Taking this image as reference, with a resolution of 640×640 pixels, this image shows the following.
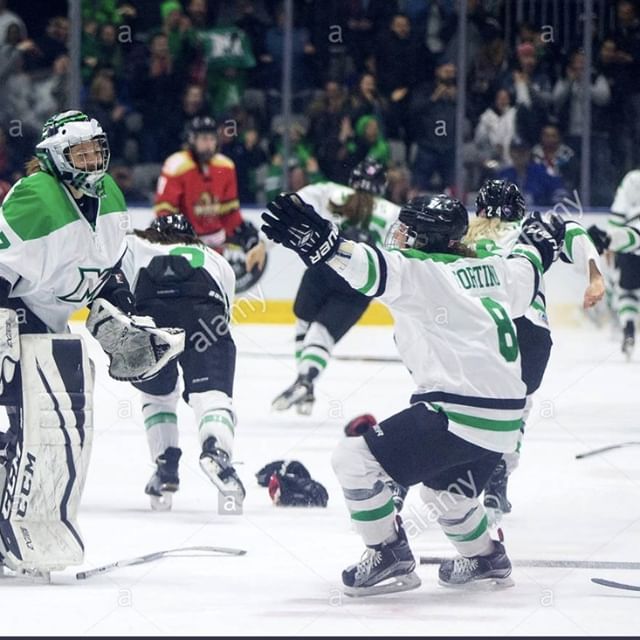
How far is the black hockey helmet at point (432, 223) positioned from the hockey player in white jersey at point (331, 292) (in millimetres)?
3224

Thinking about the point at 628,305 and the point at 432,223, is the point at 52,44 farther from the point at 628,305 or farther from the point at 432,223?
the point at 432,223

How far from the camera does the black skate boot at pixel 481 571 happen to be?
4434 mm

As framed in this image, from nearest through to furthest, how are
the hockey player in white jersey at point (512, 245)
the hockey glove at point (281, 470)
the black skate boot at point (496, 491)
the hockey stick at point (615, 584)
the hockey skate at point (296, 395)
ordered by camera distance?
the hockey stick at point (615, 584) < the hockey player in white jersey at point (512, 245) < the black skate boot at point (496, 491) < the hockey glove at point (281, 470) < the hockey skate at point (296, 395)

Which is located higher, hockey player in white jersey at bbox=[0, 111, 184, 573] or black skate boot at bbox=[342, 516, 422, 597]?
hockey player in white jersey at bbox=[0, 111, 184, 573]

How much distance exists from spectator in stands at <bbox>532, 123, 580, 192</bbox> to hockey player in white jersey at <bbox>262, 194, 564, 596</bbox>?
723cm

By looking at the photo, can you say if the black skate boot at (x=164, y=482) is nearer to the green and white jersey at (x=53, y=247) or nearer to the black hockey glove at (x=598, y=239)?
the green and white jersey at (x=53, y=247)

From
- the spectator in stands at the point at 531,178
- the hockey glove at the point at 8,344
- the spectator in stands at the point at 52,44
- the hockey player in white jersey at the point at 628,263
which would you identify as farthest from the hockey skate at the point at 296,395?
the spectator in stands at the point at 52,44

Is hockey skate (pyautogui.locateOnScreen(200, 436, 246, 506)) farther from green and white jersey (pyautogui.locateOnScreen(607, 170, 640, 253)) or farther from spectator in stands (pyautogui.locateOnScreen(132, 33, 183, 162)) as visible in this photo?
spectator in stands (pyautogui.locateOnScreen(132, 33, 183, 162))

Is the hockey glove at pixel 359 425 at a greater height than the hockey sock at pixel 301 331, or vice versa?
the hockey glove at pixel 359 425

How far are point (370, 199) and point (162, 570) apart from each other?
3738 mm

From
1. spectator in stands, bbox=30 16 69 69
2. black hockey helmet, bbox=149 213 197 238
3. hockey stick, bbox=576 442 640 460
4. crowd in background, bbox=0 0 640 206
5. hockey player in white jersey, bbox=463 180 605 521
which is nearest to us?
hockey player in white jersey, bbox=463 180 605 521

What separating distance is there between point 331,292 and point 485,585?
3.52 meters

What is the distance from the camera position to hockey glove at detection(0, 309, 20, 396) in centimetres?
420

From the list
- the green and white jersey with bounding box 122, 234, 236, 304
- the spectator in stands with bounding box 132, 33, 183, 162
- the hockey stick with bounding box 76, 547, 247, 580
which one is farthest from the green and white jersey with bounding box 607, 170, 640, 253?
the hockey stick with bounding box 76, 547, 247, 580
